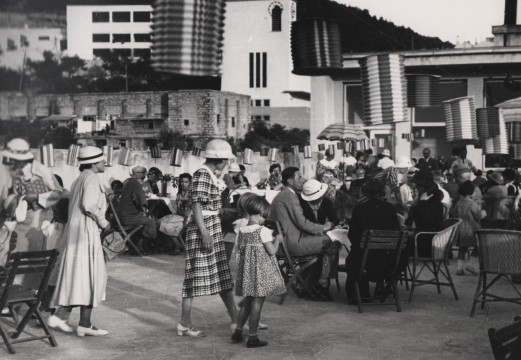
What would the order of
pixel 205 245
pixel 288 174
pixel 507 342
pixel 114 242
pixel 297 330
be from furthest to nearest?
pixel 114 242
pixel 288 174
pixel 297 330
pixel 205 245
pixel 507 342

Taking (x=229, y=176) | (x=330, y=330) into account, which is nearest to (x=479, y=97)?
(x=229, y=176)

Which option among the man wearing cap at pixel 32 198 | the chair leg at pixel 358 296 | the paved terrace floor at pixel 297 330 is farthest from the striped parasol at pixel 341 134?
the man wearing cap at pixel 32 198

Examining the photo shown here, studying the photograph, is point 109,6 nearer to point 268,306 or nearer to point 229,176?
point 268,306

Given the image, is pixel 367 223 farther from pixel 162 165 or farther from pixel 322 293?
pixel 162 165

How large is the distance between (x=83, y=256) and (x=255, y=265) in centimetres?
143

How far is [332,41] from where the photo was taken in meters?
7.62

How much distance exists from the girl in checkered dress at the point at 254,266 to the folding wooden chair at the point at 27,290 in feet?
4.81

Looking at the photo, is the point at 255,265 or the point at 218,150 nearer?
the point at 255,265

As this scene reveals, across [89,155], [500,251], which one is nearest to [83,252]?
[89,155]

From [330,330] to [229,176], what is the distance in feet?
24.2

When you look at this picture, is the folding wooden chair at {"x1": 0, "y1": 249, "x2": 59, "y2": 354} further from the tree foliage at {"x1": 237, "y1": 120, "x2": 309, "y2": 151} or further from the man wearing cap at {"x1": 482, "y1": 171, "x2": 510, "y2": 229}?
the tree foliage at {"x1": 237, "y1": 120, "x2": 309, "y2": 151}

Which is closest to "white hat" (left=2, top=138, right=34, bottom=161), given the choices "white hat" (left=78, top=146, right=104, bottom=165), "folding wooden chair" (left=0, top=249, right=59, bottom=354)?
"white hat" (left=78, top=146, right=104, bottom=165)

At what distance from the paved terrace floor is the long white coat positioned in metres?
0.37

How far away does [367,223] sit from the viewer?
7848mm
